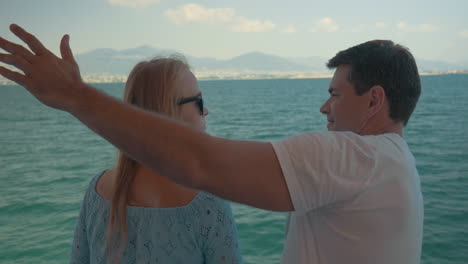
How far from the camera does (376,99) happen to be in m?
1.16

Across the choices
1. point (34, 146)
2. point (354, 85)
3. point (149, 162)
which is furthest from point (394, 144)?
point (34, 146)

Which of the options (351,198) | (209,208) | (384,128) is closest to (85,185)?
(209,208)

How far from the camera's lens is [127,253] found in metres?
1.37

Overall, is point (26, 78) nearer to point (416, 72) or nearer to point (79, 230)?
point (79, 230)

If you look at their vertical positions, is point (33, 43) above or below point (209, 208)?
above

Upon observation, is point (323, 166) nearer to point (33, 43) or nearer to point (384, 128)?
point (384, 128)

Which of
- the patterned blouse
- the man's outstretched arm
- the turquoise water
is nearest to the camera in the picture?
the man's outstretched arm

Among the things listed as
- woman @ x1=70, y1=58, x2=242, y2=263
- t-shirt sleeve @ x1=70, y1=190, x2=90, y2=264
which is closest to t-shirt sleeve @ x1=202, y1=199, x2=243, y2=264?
woman @ x1=70, y1=58, x2=242, y2=263

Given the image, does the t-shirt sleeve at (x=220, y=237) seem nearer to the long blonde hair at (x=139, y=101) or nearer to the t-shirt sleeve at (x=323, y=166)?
the long blonde hair at (x=139, y=101)

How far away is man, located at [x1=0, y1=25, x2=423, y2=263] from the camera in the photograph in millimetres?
743

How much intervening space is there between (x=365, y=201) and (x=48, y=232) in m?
8.97

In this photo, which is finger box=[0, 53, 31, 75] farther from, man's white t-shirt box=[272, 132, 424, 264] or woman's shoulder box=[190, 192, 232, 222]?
woman's shoulder box=[190, 192, 232, 222]

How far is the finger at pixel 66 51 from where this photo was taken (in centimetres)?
82

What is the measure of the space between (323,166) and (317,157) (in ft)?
0.08
